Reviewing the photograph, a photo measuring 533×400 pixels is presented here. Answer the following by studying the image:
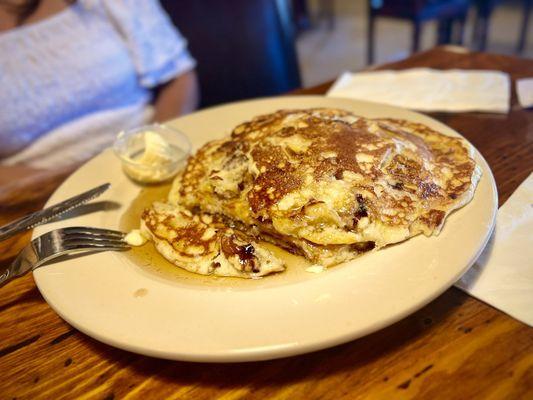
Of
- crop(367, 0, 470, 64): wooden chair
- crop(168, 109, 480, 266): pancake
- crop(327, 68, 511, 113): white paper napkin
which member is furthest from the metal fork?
crop(367, 0, 470, 64): wooden chair

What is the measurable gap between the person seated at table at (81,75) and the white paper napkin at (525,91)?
53.5 inches

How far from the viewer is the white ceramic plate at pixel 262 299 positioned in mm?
627

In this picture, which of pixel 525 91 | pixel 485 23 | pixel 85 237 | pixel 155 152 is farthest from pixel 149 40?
pixel 485 23

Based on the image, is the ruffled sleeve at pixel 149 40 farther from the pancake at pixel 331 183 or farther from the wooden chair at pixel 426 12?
the wooden chair at pixel 426 12

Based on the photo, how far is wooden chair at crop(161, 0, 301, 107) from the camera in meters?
2.19

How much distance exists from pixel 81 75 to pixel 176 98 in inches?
16.3

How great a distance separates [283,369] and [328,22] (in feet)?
20.2

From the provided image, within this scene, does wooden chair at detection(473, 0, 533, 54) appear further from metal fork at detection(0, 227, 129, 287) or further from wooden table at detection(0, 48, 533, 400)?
metal fork at detection(0, 227, 129, 287)

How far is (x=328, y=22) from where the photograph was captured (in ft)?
19.9

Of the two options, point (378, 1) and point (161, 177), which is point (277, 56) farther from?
point (378, 1)

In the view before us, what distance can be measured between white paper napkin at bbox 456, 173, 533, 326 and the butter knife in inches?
33.5

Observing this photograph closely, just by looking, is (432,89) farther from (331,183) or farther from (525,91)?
(331,183)

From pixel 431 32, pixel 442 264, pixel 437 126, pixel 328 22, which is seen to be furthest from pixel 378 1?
pixel 442 264

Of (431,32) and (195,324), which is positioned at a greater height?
(195,324)
